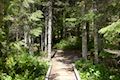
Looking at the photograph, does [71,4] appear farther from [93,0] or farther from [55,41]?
[55,41]

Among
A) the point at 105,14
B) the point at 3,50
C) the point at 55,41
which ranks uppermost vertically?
the point at 105,14

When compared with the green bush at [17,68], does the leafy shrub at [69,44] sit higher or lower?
lower

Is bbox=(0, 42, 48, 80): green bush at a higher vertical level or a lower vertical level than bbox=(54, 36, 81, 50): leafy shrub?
higher

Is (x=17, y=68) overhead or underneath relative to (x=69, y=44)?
overhead

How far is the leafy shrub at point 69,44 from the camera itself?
3228 cm

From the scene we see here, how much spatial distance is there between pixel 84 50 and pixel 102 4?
5.56 metres

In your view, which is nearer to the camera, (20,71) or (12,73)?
(12,73)

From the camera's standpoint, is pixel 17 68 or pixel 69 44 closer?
pixel 17 68

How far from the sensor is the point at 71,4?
23516 millimetres

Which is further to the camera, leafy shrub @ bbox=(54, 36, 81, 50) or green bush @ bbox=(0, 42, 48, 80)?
leafy shrub @ bbox=(54, 36, 81, 50)

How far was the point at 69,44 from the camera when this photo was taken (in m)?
33.6

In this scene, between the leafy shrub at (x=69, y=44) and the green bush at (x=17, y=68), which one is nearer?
the green bush at (x=17, y=68)

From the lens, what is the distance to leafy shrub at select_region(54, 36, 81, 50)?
106ft

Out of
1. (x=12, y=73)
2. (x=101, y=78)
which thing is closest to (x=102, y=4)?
(x=101, y=78)
